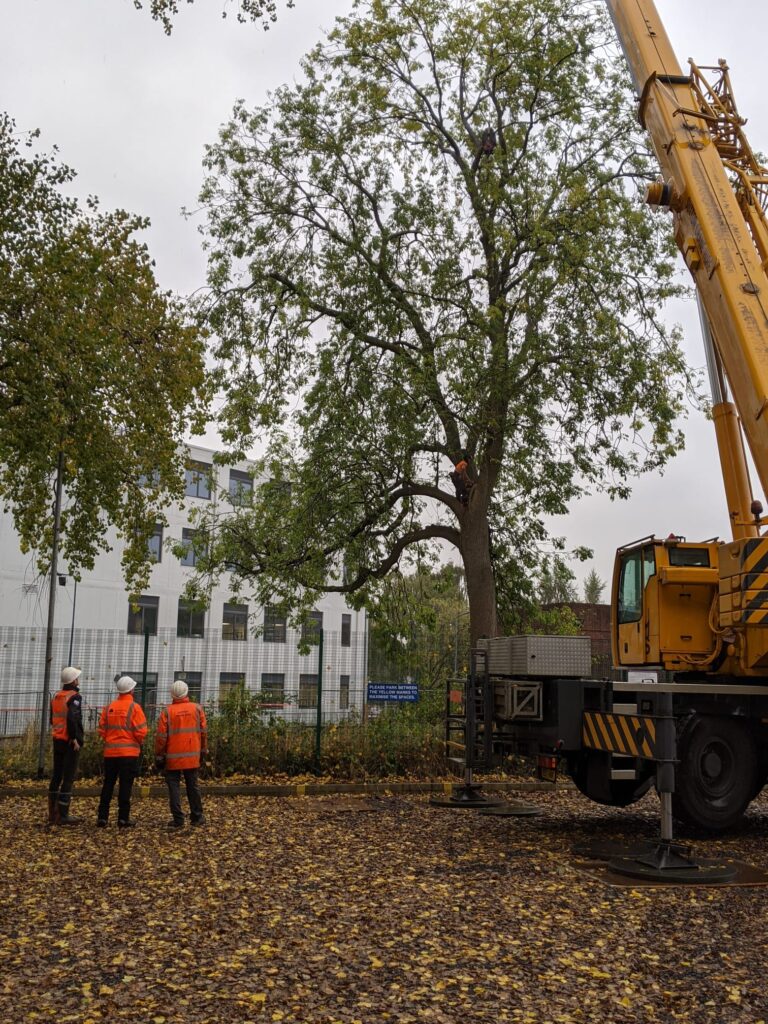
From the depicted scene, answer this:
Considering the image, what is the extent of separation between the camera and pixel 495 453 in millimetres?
18219

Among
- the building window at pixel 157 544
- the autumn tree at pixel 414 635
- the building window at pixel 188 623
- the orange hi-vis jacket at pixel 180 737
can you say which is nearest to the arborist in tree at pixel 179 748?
the orange hi-vis jacket at pixel 180 737

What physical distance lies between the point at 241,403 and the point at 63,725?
327 inches

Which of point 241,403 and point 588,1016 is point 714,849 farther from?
point 241,403

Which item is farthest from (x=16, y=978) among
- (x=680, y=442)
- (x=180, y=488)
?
(x=680, y=442)

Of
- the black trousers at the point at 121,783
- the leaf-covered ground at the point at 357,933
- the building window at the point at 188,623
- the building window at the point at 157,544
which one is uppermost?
the building window at the point at 157,544

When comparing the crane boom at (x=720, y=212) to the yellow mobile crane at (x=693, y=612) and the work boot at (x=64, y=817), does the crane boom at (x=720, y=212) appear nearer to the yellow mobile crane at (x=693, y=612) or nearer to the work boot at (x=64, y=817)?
the yellow mobile crane at (x=693, y=612)

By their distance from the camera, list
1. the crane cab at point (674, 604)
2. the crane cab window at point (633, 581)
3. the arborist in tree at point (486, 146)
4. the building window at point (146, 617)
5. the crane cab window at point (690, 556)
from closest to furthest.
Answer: the crane cab at point (674, 604)
the crane cab window at point (690, 556)
the crane cab window at point (633, 581)
the arborist in tree at point (486, 146)
the building window at point (146, 617)

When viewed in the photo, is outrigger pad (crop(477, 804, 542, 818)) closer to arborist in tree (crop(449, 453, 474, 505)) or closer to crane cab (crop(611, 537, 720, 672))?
crane cab (crop(611, 537, 720, 672))

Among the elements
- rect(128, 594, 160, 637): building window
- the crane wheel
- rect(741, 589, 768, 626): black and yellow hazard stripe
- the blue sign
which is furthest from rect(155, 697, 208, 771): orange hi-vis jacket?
rect(128, 594, 160, 637): building window

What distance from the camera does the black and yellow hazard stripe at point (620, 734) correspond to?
375 inches

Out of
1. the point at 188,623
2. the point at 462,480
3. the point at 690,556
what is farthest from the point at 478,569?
the point at 188,623

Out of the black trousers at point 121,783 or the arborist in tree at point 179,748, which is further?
the black trousers at point 121,783

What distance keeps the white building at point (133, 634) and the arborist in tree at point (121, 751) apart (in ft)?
33.0

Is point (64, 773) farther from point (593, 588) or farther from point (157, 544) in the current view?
point (593, 588)
